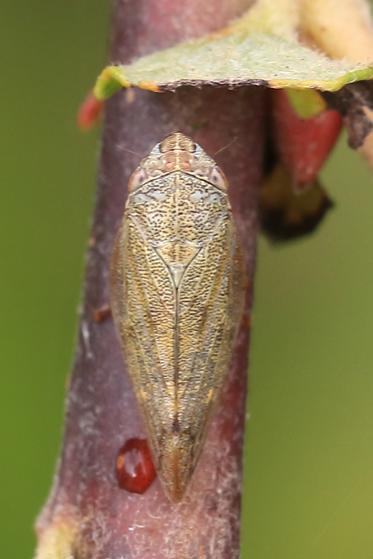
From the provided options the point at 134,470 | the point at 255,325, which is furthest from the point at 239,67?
the point at 255,325

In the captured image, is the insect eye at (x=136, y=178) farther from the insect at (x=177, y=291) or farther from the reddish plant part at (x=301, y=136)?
the reddish plant part at (x=301, y=136)

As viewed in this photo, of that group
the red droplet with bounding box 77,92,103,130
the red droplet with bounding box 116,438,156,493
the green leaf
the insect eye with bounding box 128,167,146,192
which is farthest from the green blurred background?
the green leaf

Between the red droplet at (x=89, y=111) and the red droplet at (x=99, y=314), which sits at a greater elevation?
the red droplet at (x=89, y=111)

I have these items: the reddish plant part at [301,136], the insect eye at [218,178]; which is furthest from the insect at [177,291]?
the reddish plant part at [301,136]

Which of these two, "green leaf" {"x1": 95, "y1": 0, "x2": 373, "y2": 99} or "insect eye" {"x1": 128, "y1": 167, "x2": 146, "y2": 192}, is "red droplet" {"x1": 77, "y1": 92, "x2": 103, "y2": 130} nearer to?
"insect eye" {"x1": 128, "y1": 167, "x2": 146, "y2": 192}

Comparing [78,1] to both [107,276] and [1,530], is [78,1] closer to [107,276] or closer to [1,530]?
[1,530]

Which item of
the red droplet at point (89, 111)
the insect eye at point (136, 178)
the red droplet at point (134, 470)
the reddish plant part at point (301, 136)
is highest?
the red droplet at point (89, 111)

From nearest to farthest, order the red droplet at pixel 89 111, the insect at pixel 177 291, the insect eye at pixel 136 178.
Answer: the insect at pixel 177 291 → the insect eye at pixel 136 178 → the red droplet at pixel 89 111

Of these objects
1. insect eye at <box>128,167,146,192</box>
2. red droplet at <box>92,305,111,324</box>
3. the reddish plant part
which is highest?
the reddish plant part
